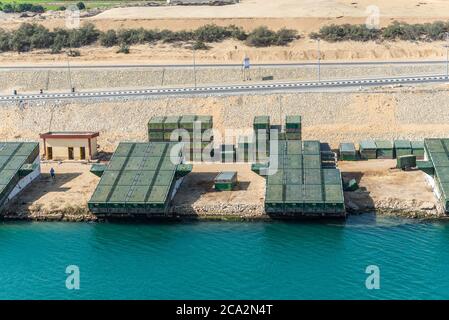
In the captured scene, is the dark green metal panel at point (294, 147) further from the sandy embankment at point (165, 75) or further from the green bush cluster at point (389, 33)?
the green bush cluster at point (389, 33)

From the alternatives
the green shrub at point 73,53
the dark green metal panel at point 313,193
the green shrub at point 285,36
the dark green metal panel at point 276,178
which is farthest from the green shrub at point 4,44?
the dark green metal panel at point 313,193

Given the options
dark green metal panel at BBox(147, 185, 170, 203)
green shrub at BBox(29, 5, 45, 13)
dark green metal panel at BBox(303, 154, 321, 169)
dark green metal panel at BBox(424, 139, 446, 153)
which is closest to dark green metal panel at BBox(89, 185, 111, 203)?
dark green metal panel at BBox(147, 185, 170, 203)

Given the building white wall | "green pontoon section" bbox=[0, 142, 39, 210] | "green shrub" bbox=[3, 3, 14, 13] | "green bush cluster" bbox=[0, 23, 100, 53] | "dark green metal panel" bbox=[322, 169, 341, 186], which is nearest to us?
"dark green metal panel" bbox=[322, 169, 341, 186]

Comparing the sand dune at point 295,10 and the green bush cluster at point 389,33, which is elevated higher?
the sand dune at point 295,10

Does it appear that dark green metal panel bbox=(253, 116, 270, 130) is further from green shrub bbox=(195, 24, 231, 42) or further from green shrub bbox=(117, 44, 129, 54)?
green shrub bbox=(195, 24, 231, 42)

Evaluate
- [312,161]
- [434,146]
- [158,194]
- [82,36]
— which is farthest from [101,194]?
[82,36]

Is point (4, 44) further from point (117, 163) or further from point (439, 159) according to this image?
point (439, 159)
